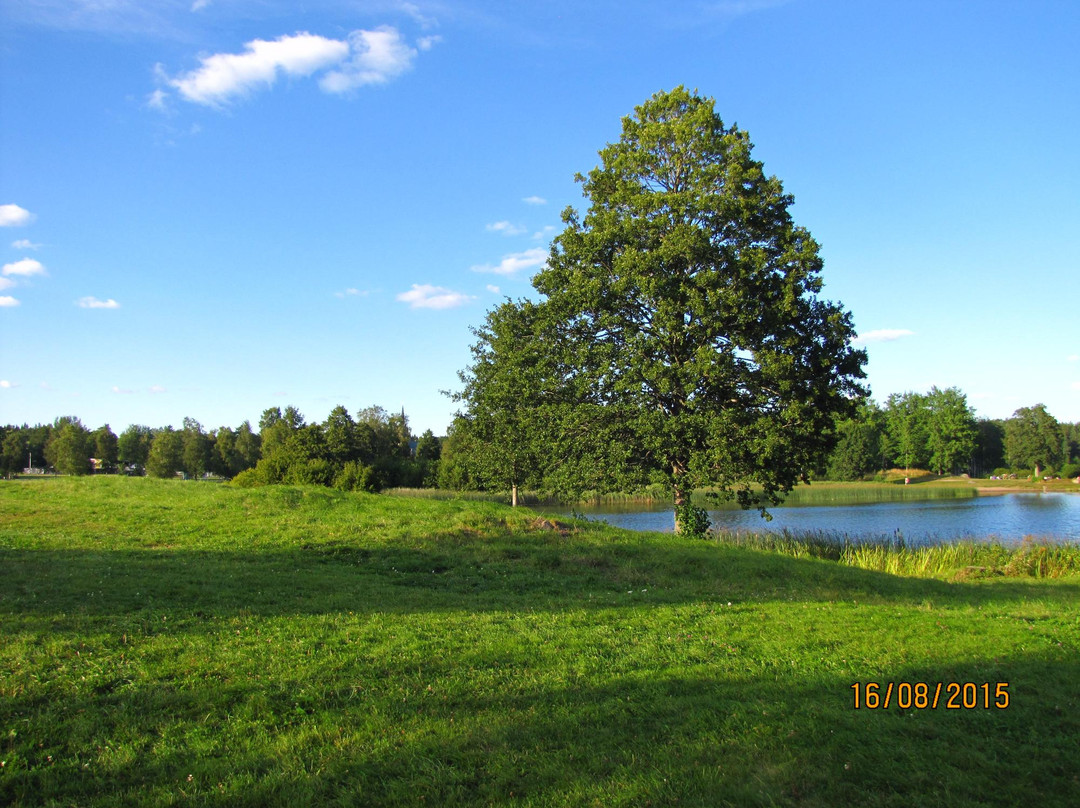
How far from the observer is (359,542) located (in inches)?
572

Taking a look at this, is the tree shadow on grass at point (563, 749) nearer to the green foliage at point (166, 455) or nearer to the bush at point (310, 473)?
the bush at point (310, 473)

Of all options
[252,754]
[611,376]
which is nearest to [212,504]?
[611,376]

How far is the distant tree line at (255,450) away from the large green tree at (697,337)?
2124 cm

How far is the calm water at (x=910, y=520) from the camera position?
91.2 ft

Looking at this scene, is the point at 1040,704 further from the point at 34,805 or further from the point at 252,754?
the point at 34,805

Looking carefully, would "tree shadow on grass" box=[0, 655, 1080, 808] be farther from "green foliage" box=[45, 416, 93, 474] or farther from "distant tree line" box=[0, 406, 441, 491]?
"green foliage" box=[45, 416, 93, 474]

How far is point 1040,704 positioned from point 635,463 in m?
13.6

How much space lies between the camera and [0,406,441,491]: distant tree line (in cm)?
3956

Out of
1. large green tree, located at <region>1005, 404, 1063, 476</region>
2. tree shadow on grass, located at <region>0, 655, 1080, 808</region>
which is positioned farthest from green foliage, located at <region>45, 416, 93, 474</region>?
large green tree, located at <region>1005, 404, 1063, 476</region>

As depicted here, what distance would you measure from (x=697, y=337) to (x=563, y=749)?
15.2 m

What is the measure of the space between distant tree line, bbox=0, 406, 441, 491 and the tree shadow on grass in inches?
1264

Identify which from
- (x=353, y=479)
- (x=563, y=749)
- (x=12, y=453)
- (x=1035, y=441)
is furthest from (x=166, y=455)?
(x=1035, y=441)

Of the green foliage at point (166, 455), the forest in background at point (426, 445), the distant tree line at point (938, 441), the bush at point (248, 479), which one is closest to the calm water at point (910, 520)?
the bush at point (248, 479)

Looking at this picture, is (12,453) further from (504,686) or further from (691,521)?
(504,686)
